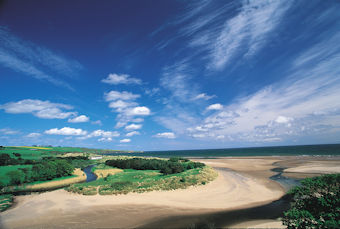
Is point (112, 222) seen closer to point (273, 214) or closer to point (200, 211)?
point (200, 211)

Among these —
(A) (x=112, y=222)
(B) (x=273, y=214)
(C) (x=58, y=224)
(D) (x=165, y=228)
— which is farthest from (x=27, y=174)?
(B) (x=273, y=214)

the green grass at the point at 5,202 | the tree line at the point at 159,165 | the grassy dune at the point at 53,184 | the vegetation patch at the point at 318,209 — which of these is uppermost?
the vegetation patch at the point at 318,209

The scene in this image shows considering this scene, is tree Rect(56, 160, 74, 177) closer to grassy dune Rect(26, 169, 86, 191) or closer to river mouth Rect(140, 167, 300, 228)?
grassy dune Rect(26, 169, 86, 191)

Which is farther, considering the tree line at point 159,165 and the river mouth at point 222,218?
the tree line at point 159,165

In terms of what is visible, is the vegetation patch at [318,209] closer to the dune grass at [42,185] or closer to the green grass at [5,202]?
the green grass at [5,202]

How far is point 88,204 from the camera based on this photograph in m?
19.7

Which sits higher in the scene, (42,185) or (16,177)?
(16,177)

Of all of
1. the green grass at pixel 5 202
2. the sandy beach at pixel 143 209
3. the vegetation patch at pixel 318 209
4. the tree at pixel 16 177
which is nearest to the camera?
the vegetation patch at pixel 318 209

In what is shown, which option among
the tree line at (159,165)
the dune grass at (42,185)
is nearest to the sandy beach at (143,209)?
the dune grass at (42,185)

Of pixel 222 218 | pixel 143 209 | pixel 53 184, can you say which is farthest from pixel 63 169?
pixel 222 218

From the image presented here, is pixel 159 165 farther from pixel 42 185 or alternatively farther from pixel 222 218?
pixel 222 218

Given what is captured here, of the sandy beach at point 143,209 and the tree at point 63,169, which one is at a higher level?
the tree at point 63,169

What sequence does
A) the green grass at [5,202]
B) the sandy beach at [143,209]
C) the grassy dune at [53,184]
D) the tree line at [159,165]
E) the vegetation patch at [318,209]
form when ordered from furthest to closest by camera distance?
1. the tree line at [159,165]
2. the grassy dune at [53,184]
3. the green grass at [5,202]
4. the sandy beach at [143,209]
5. the vegetation patch at [318,209]

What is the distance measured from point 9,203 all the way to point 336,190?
36.2 m
